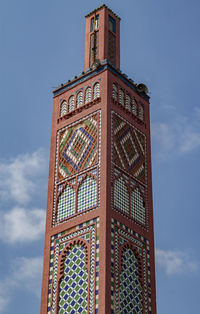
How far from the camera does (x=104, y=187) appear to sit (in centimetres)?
2386

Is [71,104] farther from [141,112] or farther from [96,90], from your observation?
[141,112]

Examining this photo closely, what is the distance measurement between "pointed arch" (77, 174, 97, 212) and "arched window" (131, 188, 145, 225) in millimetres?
1488

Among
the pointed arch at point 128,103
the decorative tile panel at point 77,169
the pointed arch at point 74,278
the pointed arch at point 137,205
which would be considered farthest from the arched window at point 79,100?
the pointed arch at point 74,278

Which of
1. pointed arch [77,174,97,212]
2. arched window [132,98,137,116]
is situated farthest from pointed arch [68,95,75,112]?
pointed arch [77,174,97,212]

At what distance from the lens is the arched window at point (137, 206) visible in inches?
979

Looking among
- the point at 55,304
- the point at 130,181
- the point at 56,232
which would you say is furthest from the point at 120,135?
the point at 55,304

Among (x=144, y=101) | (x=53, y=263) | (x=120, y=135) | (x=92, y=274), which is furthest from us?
(x=144, y=101)

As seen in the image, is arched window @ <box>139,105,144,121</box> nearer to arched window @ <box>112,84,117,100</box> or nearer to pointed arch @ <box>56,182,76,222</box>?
arched window @ <box>112,84,117,100</box>

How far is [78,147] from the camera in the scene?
25891 mm

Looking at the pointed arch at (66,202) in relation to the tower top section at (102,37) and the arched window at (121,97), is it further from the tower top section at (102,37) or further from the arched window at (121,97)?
the tower top section at (102,37)

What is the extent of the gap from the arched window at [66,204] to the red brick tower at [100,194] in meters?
0.03

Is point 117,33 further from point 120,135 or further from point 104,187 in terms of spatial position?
point 104,187

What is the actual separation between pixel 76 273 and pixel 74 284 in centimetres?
34

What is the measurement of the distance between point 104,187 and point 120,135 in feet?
8.66
